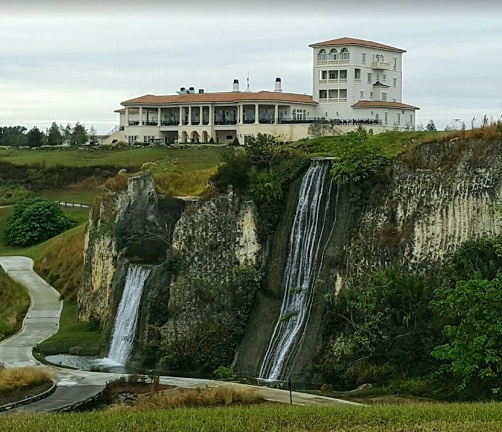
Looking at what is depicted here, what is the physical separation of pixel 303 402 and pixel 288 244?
10.7m

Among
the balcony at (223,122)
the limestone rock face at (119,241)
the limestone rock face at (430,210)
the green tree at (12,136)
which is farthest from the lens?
the green tree at (12,136)

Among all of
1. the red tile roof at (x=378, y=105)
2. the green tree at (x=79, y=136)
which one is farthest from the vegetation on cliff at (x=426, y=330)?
the green tree at (x=79, y=136)

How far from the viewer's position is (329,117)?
63.9 m

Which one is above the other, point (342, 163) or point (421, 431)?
point (342, 163)

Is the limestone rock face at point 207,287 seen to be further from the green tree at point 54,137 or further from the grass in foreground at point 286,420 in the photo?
the green tree at point 54,137

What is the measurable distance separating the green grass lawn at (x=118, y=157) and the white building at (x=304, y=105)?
3640 millimetres

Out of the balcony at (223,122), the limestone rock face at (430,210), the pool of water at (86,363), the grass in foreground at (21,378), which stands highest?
the balcony at (223,122)

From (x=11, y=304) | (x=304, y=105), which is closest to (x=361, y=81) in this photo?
(x=304, y=105)

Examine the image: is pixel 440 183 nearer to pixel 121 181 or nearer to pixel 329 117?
pixel 121 181

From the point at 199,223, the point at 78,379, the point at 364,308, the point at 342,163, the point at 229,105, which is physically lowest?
the point at 78,379

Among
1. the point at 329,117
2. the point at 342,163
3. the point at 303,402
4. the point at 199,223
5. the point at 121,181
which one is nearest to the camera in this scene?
the point at 303,402

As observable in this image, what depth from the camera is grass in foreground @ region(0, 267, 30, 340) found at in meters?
44.2

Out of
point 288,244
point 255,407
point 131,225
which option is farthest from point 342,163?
point 255,407

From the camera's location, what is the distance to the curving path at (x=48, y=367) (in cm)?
2819
